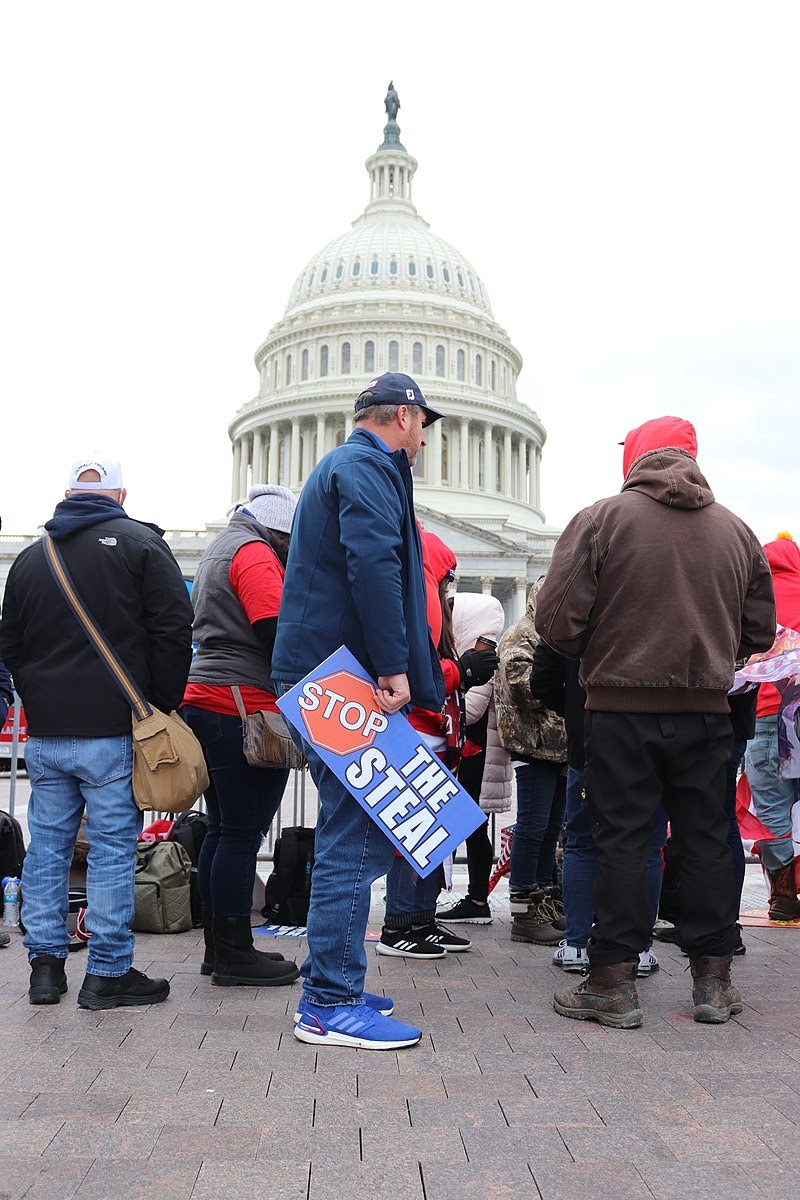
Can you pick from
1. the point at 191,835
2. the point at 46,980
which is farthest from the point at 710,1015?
the point at 191,835

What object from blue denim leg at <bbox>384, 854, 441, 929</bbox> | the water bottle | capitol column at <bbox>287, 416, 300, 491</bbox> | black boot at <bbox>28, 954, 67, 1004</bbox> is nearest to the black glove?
blue denim leg at <bbox>384, 854, 441, 929</bbox>

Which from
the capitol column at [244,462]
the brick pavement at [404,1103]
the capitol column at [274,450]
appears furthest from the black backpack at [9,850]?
the capitol column at [244,462]

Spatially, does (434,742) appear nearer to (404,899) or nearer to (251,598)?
(404,899)

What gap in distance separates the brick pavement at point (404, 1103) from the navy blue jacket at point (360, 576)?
1225 mm

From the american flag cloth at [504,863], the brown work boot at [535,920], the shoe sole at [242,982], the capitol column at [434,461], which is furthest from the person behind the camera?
the capitol column at [434,461]

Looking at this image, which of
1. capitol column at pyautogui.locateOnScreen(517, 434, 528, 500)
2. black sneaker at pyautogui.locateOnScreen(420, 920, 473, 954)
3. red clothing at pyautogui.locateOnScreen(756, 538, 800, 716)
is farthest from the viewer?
capitol column at pyautogui.locateOnScreen(517, 434, 528, 500)

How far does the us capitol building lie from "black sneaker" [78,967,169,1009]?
62907mm

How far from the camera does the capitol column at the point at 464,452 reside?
7274 centimetres

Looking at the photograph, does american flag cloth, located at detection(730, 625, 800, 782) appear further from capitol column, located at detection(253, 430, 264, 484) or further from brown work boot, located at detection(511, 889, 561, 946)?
capitol column, located at detection(253, 430, 264, 484)

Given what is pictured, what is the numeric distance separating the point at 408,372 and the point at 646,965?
221ft

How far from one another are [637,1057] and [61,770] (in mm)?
2333

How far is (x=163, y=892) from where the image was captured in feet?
19.1

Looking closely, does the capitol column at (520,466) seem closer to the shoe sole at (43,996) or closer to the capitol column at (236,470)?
the capitol column at (236,470)

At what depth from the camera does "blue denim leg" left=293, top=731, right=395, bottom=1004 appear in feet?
12.7
